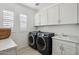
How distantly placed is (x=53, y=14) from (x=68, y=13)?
46 cm

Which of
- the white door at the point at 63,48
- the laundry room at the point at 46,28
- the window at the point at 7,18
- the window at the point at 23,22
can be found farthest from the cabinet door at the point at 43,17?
the window at the point at 7,18

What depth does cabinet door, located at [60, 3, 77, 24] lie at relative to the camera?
126cm

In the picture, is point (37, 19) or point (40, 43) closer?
point (40, 43)

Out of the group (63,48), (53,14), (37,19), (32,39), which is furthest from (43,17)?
(63,48)

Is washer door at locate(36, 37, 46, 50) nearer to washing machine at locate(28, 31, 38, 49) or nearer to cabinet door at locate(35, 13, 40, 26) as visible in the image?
washing machine at locate(28, 31, 38, 49)

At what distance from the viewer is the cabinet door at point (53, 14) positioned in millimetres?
1665

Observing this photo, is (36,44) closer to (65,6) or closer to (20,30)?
(20,30)

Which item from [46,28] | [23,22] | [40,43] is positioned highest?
[23,22]

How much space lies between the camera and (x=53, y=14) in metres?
1.77

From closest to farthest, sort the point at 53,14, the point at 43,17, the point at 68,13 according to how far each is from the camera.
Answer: the point at 68,13 < the point at 53,14 < the point at 43,17

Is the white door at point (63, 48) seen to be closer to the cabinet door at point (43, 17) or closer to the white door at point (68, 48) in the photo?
the white door at point (68, 48)

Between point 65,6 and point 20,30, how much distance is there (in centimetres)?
122

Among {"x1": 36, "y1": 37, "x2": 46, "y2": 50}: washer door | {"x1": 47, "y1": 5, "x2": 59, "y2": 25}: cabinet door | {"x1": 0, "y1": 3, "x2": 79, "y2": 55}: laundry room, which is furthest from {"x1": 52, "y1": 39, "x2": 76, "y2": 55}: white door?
{"x1": 47, "y1": 5, "x2": 59, "y2": 25}: cabinet door

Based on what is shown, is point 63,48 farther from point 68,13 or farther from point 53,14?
point 53,14
